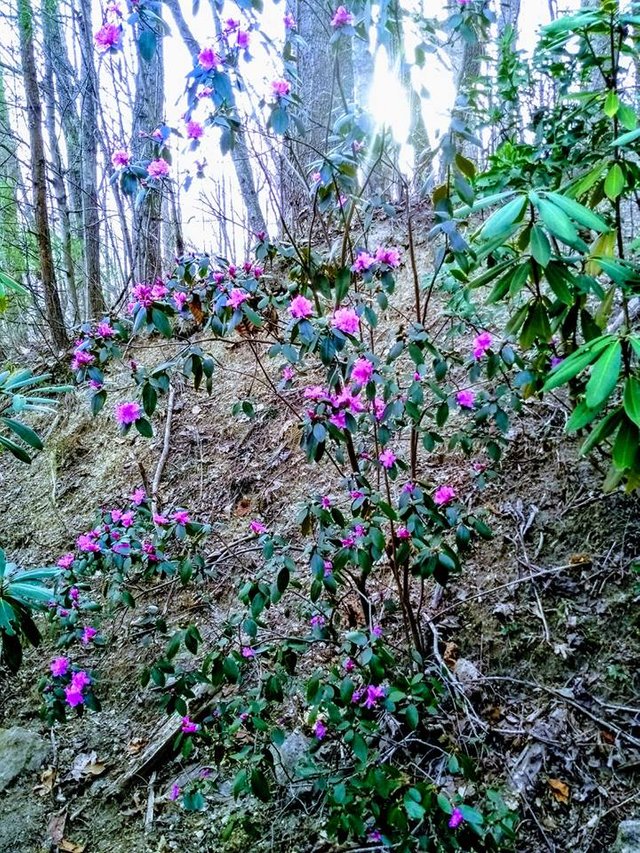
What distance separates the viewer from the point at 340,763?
1611 millimetres

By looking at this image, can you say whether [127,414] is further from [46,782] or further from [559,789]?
[46,782]

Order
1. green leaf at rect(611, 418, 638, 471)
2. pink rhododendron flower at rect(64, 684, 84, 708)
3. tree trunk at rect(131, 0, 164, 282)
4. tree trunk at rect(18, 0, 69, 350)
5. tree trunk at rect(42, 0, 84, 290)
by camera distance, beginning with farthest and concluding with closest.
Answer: tree trunk at rect(42, 0, 84, 290), tree trunk at rect(131, 0, 164, 282), tree trunk at rect(18, 0, 69, 350), pink rhododendron flower at rect(64, 684, 84, 708), green leaf at rect(611, 418, 638, 471)

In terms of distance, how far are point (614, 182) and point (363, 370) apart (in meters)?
0.72

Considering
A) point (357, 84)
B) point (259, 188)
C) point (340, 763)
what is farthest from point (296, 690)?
point (259, 188)

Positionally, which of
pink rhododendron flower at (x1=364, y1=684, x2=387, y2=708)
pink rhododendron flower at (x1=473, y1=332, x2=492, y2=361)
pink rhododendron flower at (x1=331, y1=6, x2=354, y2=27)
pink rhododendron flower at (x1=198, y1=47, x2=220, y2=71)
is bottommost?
pink rhododendron flower at (x1=364, y1=684, x2=387, y2=708)

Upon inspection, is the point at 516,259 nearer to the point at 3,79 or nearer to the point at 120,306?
the point at 120,306

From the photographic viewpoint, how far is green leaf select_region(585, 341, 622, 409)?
95 centimetres

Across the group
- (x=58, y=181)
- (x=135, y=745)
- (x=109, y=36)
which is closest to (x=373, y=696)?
(x=135, y=745)

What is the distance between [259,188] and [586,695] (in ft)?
13.3

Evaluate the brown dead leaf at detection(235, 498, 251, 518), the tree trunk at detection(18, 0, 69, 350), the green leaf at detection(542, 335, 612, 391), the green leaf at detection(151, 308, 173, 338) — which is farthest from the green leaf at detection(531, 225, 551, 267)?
the tree trunk at detection(18, 0, 69, 350)

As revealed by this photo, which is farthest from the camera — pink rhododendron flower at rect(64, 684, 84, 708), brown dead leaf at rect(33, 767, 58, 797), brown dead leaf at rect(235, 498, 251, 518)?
brown dead leaf at rect(235, 498, 251, 518)

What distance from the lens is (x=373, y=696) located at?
138cm

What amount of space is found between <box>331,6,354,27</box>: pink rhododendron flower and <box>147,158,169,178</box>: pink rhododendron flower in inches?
22.7

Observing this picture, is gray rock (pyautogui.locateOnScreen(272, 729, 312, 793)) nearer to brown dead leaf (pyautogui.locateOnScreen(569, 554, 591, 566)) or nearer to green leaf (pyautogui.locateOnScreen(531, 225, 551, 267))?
brown dead leaf (pyautogui.locateOnScreen(569, 554, 591, 566))
